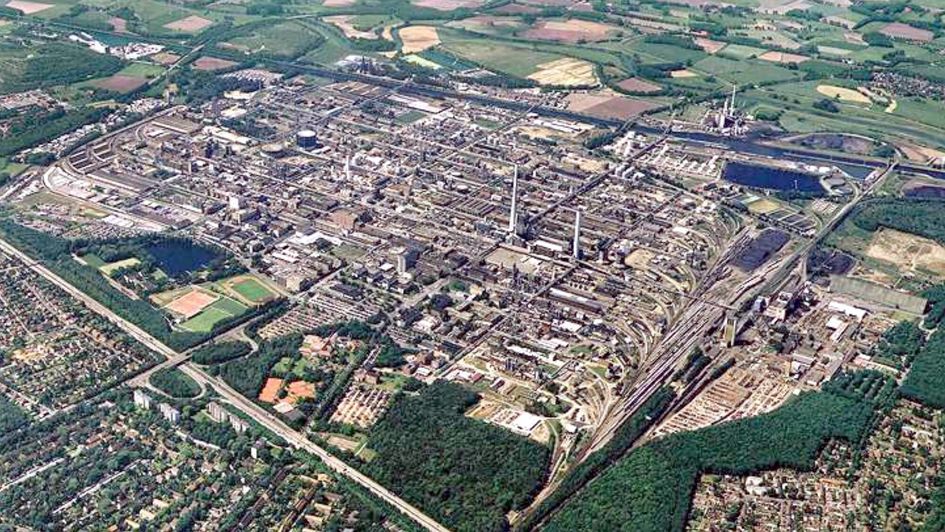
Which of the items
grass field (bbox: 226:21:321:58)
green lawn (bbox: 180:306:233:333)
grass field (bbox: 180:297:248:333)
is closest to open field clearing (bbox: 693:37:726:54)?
grass field (bbox: 226:21:321:58)

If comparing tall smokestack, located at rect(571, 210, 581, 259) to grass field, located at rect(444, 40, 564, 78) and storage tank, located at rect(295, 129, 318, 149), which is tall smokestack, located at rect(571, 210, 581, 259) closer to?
storage tank, located at rect(295, 129, 318, 149)

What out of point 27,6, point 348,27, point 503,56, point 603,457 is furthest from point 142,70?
point 603,457

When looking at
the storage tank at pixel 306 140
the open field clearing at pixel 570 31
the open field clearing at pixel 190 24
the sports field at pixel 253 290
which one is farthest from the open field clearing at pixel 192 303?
the open field clearing at pixel 570 31

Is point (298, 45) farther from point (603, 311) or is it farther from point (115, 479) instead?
→ point (115, 479)

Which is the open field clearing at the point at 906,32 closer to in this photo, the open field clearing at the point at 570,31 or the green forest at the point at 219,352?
the open field clearing at the point at 570,31

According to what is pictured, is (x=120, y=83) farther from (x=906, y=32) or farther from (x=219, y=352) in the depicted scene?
(x=906, y=32)

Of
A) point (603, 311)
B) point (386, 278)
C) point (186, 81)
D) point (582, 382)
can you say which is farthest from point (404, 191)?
point (186, 81)
